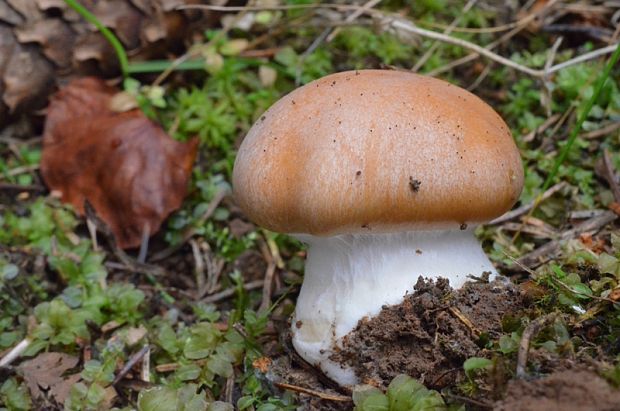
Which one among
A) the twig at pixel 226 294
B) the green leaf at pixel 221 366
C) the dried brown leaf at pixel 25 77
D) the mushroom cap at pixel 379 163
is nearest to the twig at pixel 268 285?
the twig at pixel 226 294

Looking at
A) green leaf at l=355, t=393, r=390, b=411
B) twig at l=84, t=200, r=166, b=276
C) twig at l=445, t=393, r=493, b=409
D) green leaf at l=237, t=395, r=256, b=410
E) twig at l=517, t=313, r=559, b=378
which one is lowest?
twig at l=84, t=200, r=166, b=276

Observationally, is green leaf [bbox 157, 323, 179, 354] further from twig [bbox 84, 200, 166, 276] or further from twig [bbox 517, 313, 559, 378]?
twig [bbox 517, 313, 559, 378]

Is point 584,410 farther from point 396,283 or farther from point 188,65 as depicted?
point 188,65

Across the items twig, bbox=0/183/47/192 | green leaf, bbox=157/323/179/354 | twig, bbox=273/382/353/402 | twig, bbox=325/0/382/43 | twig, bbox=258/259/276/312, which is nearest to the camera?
twig, bbox=273/382/353/402

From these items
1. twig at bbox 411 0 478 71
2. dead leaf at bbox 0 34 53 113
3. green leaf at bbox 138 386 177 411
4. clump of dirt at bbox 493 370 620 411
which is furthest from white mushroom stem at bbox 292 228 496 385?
dead leaf at bbox 0 34 53 113

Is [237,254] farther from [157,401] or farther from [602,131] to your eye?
[602,131]

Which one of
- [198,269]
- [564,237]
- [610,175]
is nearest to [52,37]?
[198,269]
